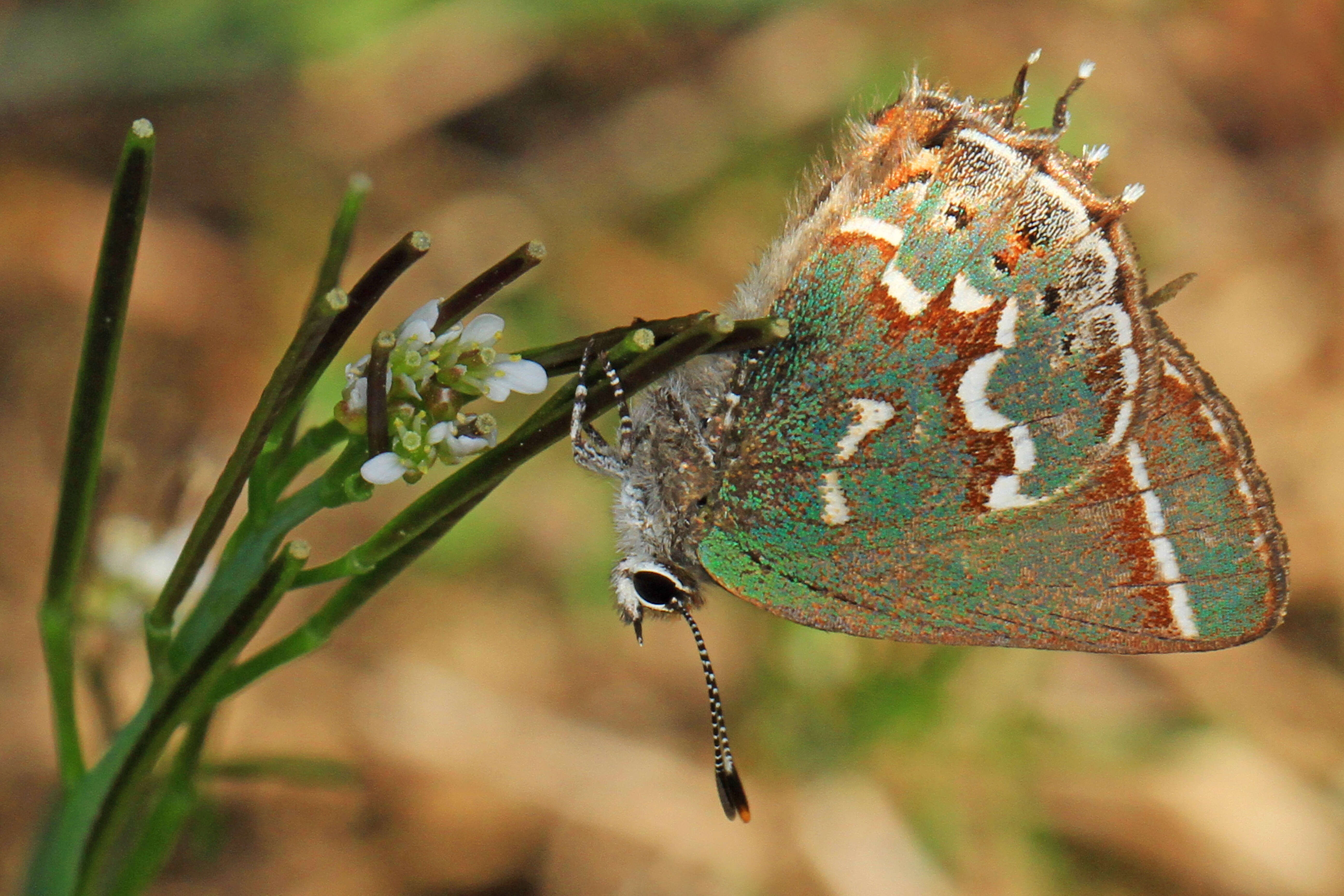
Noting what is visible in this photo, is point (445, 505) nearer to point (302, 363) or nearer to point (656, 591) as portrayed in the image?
point (302, 363)

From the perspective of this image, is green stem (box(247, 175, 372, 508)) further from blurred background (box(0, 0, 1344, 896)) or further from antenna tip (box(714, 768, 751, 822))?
blurred background (box(0, 0, 1344, 896))

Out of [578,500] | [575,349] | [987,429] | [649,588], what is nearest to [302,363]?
[575,349]

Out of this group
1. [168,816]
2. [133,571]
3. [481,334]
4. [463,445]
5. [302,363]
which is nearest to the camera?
[302,363]

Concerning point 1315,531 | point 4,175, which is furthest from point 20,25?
point 1315,531

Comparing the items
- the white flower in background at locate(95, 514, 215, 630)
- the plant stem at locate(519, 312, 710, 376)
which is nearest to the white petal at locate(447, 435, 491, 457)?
the plant stem at locate(519, 312, 710, 376)

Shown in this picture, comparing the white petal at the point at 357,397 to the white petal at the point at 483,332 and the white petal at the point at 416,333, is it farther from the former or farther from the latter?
the white petal at the point at 483,332

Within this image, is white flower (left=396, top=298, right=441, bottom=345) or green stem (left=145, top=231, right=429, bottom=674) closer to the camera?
green stem (left=145, top=231, right=429, bottom=674)

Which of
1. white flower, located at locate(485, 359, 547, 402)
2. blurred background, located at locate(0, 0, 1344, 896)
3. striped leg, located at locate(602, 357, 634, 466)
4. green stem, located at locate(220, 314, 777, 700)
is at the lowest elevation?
green stem, located at locate(220, 314, 777, 700)
